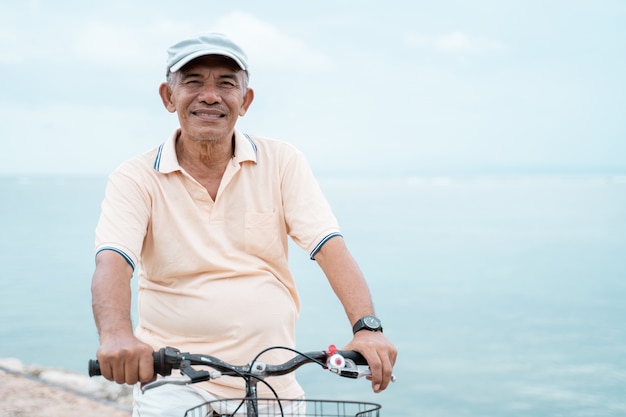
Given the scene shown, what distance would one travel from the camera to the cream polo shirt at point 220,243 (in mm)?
2219

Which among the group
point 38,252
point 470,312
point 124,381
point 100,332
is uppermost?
point 38,252

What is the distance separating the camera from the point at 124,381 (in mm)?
1745

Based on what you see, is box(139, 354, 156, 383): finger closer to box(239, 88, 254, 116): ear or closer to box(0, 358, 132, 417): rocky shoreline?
box(239, 88, 254, 116): ear

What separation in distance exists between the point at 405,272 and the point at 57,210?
52.3 feet

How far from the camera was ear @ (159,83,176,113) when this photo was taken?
2391 millimetres

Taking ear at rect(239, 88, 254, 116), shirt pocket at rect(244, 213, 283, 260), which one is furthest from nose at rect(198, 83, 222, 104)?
shirt pocket at rect(244, 213, 283, 260)

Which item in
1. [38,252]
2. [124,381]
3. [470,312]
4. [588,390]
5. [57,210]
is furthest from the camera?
[57,210]

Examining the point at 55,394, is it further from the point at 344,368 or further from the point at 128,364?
the point at 344,368

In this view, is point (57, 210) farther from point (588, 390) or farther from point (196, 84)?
point (196, 84)

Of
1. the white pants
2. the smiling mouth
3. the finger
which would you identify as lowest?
the white pants

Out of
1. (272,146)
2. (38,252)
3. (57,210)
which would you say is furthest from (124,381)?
(57,210)

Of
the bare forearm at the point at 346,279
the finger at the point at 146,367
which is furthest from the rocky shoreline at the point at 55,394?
the finger at the point at 146,367

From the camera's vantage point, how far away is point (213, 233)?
2316mm

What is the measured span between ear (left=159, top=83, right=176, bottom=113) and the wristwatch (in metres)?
0.93
